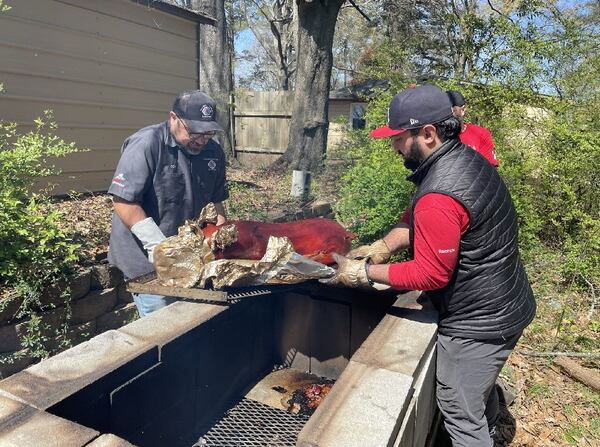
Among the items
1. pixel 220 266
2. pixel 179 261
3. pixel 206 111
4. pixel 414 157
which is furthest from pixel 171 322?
pixel 414 157

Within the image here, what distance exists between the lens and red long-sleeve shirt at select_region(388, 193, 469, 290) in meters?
2.20

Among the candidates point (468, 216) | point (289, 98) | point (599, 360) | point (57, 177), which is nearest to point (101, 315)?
point (57, 177)

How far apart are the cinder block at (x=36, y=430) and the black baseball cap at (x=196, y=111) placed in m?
1.90

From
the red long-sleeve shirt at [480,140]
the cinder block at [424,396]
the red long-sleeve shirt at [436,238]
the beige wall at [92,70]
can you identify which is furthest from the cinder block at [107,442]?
the beige wall at [92,70]

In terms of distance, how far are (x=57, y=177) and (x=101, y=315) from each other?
2.74m

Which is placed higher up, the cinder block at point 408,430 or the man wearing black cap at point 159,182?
the man wearing black cap at point 159,182

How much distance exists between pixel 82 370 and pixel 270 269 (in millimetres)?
1025

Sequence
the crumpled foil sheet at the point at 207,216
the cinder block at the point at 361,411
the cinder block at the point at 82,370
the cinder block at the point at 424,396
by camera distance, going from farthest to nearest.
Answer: the crumpled foil sheet at the point at 207,216, the cinder block at the point at 424,396, the cinder block at the point at 82,370, the cinder block at the point at 361,411

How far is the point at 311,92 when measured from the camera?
9.66 meters

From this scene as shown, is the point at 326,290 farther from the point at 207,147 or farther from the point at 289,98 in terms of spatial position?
the point at 289,98

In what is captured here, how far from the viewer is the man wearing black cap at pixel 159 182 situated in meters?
3.01

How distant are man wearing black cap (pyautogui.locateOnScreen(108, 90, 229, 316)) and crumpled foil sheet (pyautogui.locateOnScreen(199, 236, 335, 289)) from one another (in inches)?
25.3

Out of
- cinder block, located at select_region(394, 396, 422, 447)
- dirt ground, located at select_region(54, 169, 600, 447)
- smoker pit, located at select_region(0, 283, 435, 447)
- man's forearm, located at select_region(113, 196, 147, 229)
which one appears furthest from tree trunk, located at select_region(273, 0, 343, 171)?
cinder block, located at select_region(394, 396, 422, 447)

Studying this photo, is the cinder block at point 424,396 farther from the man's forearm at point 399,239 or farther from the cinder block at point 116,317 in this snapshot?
the cinder block at point 116,317
